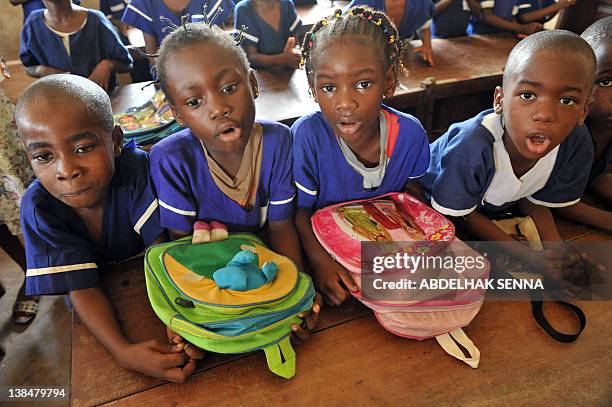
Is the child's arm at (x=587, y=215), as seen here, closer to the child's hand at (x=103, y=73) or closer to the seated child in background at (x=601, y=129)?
the seated child in background at (x=601, y=129)

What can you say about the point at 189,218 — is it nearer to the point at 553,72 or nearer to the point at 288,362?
the point at 288,362

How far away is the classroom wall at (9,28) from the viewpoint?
3.13m

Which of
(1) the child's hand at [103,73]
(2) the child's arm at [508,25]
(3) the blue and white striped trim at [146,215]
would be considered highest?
(2) the child's arm at [508,25]

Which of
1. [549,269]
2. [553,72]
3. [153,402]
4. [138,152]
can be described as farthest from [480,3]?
[153,402]

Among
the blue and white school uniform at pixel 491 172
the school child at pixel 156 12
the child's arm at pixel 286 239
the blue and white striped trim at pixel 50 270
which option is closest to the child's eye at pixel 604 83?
the blue and white school uniform at pixel 491 172

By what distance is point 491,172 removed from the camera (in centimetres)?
121

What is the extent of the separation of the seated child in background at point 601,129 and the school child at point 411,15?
105 cm

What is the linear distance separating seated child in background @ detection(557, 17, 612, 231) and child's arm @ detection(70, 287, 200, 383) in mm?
1294

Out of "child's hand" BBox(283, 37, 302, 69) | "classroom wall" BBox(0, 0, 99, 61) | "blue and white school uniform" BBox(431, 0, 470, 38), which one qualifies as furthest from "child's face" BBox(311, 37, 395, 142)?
"classroom wall" BBox(0, 0, 99, 61)

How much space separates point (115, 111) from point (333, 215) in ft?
4.18

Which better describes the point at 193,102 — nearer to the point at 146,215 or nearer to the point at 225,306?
the point at 146,215

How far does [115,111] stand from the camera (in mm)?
1864

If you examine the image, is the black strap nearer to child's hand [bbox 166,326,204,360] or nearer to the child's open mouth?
the child's open mouth

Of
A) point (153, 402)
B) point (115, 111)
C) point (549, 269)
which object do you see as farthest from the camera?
point (115, 111)
